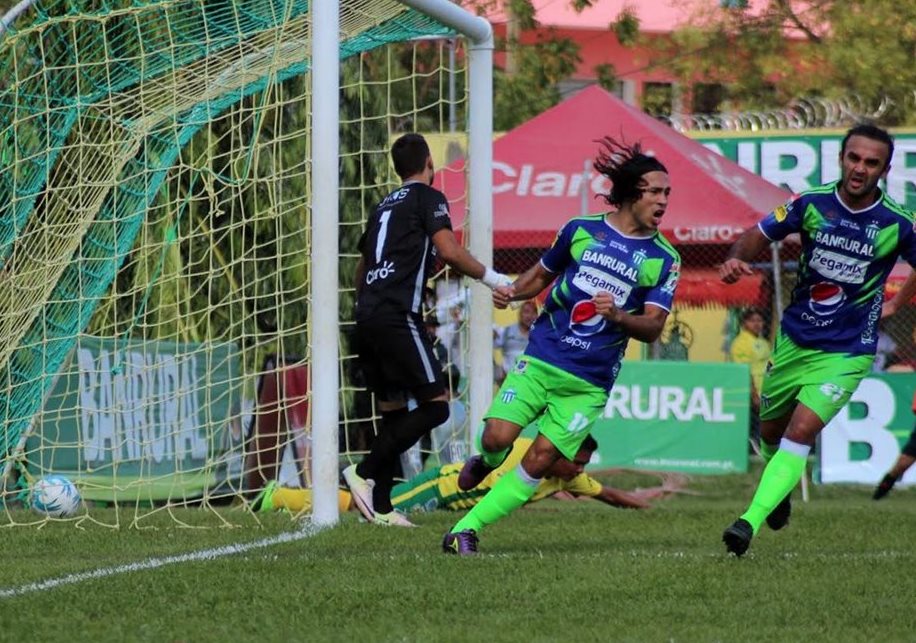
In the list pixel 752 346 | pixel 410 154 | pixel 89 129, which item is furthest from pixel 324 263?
pixel 752 346

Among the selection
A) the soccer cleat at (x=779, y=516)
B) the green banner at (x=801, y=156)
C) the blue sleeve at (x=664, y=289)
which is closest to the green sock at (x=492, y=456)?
the blue sleeve at (x=664, y=289)

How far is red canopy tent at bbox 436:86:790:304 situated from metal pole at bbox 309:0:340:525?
300 inches

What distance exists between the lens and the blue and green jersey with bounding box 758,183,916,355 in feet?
24.6

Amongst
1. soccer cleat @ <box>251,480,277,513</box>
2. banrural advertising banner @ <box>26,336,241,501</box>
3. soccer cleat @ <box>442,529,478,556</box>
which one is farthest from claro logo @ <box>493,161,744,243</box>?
soccer cleat @ <box>442,529,478,556</box>

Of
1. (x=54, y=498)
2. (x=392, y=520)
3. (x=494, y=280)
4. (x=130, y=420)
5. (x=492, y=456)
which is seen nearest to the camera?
(x=492, y=456)

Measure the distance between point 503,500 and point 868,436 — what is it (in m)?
8.36

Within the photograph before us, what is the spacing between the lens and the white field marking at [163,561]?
6.33 meters

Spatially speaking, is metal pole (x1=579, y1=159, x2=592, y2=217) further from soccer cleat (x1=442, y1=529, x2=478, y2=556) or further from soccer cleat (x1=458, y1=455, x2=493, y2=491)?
soccer cleat (x1=442, y1=529, x2=478, y2=556)

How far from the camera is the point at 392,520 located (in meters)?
8.98

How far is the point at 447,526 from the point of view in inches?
355

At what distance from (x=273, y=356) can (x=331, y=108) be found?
4.52 metres

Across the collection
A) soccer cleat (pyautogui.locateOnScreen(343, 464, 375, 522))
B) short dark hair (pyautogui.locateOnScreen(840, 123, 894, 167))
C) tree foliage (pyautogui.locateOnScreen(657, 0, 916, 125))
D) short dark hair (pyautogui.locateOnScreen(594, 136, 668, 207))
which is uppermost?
tree foliage (pyautogui.locateOnScreen(657, 0, 916, 125))

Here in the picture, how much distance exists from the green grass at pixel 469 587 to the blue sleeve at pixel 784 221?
4.81 ft

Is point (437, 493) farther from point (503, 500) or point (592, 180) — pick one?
point (592, 180)
